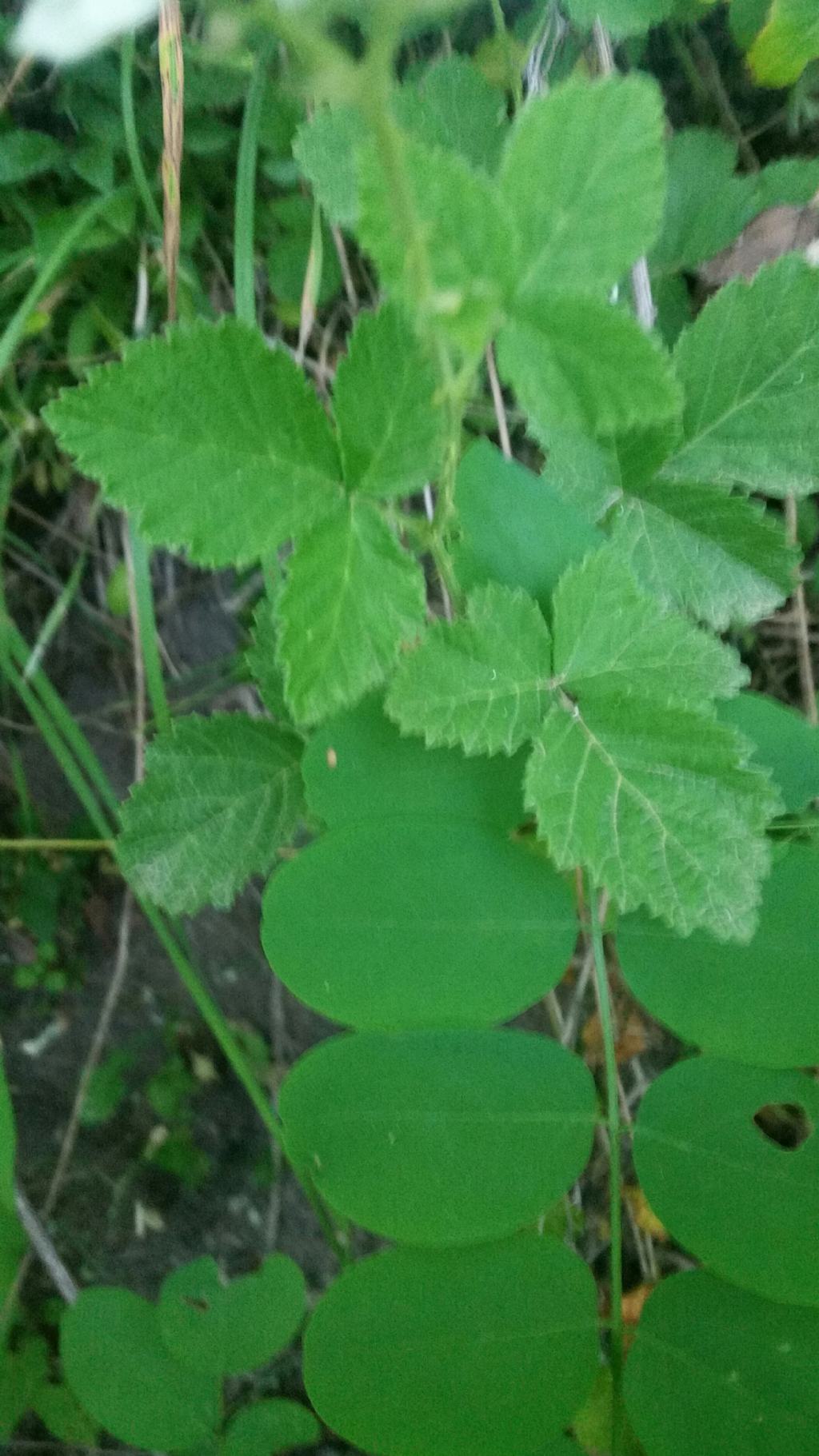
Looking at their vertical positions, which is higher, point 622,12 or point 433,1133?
point 622,12

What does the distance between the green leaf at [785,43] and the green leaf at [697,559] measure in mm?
503

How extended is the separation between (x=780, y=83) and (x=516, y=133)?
0.65 metres

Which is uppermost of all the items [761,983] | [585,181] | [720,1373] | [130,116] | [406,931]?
[130,116]

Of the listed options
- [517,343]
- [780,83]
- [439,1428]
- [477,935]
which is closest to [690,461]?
[517,343]

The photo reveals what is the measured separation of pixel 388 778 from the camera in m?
0.70

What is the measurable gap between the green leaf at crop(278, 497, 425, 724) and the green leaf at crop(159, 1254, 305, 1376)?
2.08 ft

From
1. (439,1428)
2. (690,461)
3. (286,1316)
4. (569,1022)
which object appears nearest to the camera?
(439,1428)

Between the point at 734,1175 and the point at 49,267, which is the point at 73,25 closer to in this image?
the point at 49,267

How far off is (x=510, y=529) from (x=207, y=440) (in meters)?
0.22

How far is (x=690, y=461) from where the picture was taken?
2.53 feet

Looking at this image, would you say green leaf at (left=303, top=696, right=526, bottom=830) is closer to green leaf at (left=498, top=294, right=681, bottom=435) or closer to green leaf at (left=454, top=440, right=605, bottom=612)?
green leaf at (left=454, top=440, right=605, bottom=612)

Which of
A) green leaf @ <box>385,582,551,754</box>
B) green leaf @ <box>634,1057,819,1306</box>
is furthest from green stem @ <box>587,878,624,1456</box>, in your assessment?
green leaf @ <box>385,582,551,754</box>

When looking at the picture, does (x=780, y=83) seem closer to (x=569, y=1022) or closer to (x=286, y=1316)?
(x=569, y=1022)

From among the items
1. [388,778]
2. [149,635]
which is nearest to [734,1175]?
[388,778]
